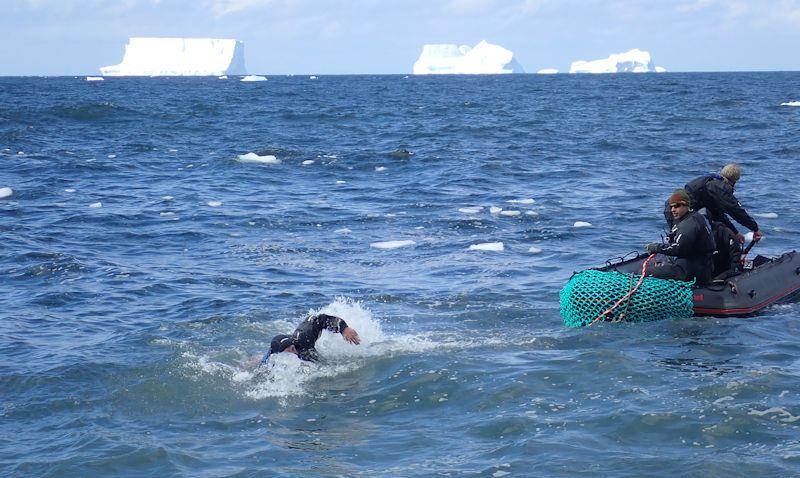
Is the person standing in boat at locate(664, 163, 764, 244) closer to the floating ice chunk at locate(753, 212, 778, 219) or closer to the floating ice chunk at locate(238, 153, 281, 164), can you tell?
the floating ice chunk at locate(753, 212, 778, 219)

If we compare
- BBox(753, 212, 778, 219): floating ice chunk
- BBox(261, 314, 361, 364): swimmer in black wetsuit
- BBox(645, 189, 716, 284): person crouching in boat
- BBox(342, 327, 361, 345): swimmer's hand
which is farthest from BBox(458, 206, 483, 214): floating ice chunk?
BBox(342, 327, 361, 345): swimmer's hand

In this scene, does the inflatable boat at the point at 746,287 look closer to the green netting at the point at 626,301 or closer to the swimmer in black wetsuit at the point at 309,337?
the green netting at the point at 626,301

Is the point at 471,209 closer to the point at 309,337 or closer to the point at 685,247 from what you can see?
the point at 685,247

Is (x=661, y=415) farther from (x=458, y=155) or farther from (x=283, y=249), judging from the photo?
(x=458, y=155)

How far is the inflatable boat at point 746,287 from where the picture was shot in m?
10.5

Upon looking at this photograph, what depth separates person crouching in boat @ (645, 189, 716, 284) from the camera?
10.1 meters

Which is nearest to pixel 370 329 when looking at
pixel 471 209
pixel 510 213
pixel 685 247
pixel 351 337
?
pixel 351 337

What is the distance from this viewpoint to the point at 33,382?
8969mm

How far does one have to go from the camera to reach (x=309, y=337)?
905 centimetres

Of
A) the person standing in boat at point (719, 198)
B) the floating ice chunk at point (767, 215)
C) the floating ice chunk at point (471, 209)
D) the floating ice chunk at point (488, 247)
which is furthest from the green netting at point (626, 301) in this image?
the floating ice chunk at point (471, 209)

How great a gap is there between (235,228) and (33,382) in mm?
8266

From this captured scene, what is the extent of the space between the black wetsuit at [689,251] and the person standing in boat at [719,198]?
58 cm

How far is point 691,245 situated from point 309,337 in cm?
436

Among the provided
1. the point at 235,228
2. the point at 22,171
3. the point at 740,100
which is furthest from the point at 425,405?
A: the point at 740,100
